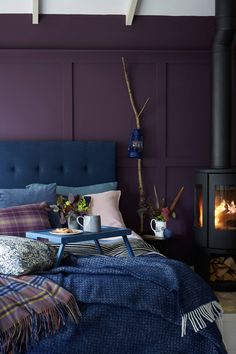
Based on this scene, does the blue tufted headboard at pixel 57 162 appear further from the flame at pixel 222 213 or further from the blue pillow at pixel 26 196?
the flame at pixel 222 213

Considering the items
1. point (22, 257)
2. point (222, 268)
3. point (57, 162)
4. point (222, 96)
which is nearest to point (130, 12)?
point (222, 96)

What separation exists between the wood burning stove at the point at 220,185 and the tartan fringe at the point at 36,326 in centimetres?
230

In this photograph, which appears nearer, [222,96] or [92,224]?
[92,224]

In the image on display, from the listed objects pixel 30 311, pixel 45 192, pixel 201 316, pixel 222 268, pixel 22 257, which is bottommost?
pixel 222 268

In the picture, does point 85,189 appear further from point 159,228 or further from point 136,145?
point 159,228

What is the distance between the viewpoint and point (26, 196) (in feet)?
15.9

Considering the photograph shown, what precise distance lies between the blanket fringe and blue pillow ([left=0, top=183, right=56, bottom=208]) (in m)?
2.23

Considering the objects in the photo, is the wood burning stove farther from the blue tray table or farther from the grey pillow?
the grey pillow

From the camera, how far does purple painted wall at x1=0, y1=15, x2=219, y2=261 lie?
17.7ft

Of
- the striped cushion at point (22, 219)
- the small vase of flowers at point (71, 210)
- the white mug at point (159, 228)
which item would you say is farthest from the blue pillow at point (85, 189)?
the small vase of flowers at point (71, 210)

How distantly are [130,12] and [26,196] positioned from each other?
2.13 m

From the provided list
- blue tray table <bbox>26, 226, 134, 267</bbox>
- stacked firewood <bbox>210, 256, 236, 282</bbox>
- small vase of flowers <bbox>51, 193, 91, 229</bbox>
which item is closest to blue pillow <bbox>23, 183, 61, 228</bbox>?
small vase of flowers <bbox>51, 193, 91, 229</bbox>

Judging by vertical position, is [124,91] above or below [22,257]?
above

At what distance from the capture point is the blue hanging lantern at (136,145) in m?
5.38
